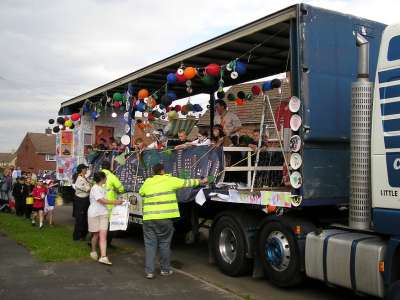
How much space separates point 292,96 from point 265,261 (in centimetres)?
232

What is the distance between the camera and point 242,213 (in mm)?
7680

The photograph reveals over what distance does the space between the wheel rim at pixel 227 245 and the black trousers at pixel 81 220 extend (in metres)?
4.06

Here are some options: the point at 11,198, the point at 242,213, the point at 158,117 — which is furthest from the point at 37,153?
the point at 242,213

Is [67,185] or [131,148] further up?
[131,148]

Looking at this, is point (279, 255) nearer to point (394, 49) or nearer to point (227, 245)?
point (227, 245)

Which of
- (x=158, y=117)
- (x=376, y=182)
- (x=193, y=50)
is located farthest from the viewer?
(x=158, y=117)

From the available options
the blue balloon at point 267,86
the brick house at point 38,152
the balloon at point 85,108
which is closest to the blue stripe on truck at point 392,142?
the blue balloon at point 267,86

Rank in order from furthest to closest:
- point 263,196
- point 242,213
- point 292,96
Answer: point 242,213
point 263,196
point 292,96

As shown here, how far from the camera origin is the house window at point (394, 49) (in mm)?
5288

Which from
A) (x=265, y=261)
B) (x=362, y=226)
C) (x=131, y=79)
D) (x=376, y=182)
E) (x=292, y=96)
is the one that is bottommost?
(x=265, y=261)

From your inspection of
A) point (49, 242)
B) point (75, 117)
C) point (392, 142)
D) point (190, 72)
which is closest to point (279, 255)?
point (392, 142)

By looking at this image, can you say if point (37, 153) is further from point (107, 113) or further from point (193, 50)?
point (193, 50)

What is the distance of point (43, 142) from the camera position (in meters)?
76.1

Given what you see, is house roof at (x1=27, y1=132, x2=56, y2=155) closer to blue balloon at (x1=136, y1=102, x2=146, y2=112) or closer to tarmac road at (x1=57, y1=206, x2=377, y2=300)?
blue balloon at (x1=136, y1=102, x2=146, y2=112)
